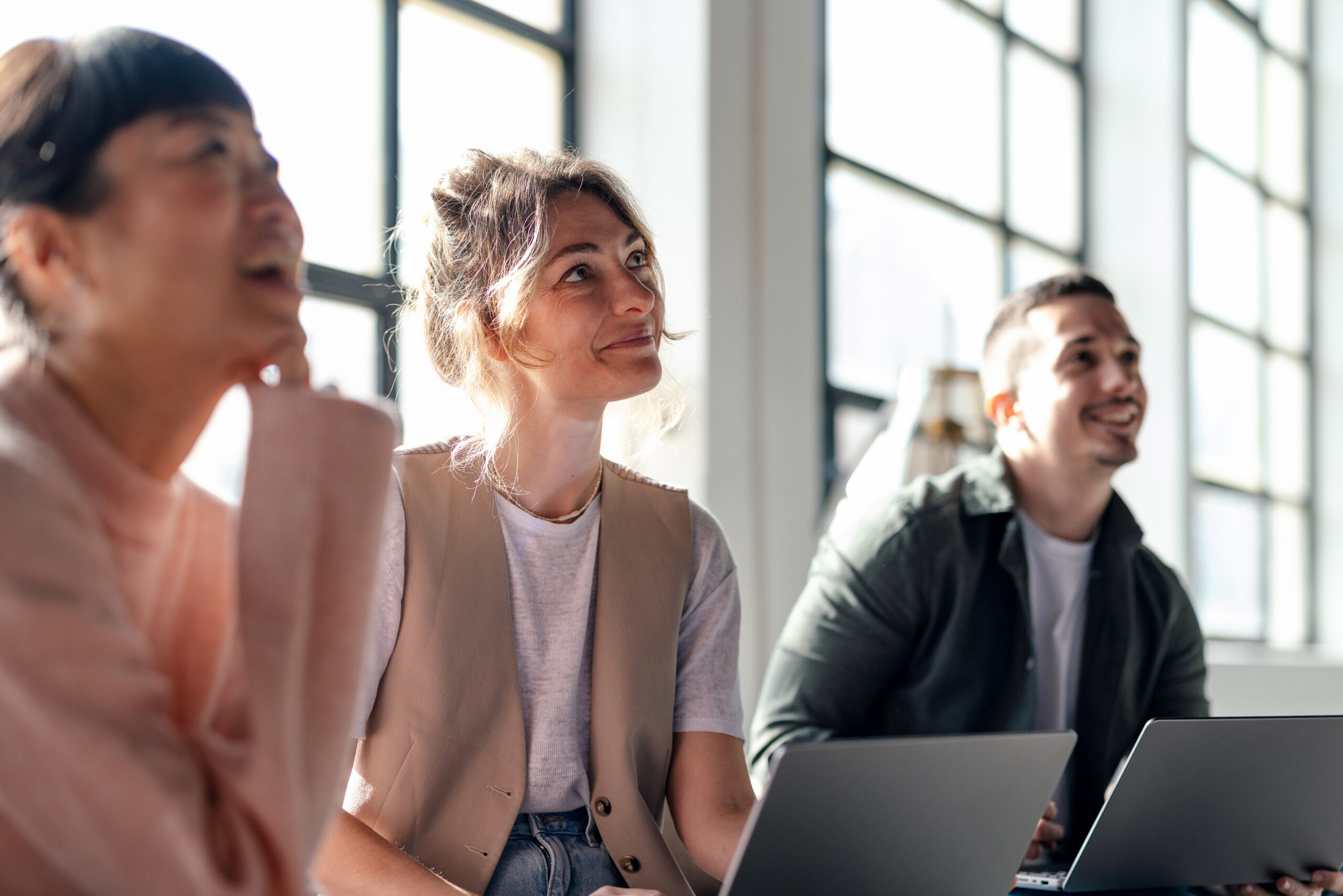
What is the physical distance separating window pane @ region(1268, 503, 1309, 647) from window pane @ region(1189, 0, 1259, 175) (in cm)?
173

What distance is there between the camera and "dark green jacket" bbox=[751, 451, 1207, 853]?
6.77 ft

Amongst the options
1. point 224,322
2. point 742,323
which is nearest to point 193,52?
point 224,322

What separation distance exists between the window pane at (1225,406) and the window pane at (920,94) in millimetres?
1412

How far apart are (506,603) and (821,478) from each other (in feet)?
6.24

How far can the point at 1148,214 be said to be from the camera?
4973mm

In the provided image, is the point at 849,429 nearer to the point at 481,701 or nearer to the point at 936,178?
the point at 936,178

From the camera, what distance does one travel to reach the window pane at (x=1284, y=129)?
6.06m

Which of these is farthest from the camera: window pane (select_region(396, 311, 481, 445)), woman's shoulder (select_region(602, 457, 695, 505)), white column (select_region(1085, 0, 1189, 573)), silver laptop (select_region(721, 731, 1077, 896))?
white column (select_region(1085, 0, 1189, 573))

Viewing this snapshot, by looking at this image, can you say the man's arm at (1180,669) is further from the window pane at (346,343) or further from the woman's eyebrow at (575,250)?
the window pane at (346,343)

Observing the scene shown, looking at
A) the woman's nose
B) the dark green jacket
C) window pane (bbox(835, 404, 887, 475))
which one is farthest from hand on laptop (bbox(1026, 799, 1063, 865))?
window pane (bbox(835, 404, 887, 475))

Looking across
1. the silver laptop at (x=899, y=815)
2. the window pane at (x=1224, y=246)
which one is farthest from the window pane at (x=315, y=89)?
the window pane at (x=1224, y=246)

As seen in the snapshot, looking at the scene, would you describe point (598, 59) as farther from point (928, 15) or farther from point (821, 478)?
point (928, 15)

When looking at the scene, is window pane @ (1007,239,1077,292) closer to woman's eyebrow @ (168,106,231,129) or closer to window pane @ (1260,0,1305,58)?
window pane @ (1260,0,1305,58)

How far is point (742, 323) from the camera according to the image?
285cm
